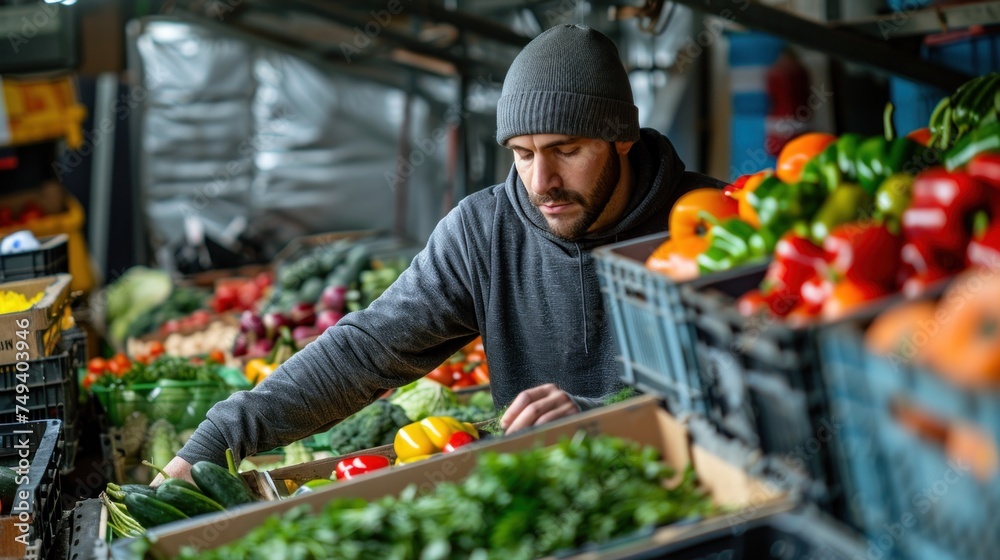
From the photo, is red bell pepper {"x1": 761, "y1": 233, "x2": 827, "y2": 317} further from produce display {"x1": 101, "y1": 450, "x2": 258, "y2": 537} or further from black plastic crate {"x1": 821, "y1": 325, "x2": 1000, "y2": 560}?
produce display {"x1": 101, "y1": 450, "x2": 258, "y2": 537}

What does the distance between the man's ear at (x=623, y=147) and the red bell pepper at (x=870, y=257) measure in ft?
5.26

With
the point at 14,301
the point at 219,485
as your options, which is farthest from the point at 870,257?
the point at 14,301

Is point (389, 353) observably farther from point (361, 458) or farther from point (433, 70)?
point (433, 70)

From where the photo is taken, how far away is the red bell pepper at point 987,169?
159cm

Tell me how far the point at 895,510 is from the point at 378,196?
7.96 meters

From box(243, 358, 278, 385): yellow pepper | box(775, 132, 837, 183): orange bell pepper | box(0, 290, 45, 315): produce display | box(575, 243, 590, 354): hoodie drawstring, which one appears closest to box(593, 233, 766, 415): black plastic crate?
box(775, 132, 837, 183): orange bell pepper

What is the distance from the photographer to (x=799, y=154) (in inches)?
81.7

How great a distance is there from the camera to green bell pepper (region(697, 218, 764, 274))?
72.2 inches

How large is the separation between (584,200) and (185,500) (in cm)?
142

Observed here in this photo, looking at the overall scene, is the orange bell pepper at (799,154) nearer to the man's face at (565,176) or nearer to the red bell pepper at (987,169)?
the red bell pepper at (987,169)

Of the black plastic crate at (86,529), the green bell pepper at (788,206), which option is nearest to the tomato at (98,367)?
the black plastic crate at (86,529)

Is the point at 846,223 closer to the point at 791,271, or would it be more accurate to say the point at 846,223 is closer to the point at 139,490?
the point at 791,271

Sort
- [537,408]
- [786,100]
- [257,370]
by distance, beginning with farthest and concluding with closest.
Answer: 1. [786,100]
2. [257,370]
3. [537,408]

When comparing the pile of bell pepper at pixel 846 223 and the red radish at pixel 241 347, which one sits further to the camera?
the red radish at pixel 241 347
